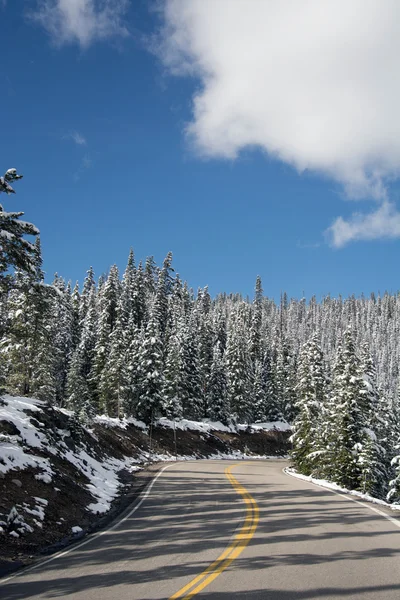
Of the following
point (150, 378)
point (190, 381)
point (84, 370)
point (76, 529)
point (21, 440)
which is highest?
point (84, 370)

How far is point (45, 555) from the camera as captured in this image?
956cm

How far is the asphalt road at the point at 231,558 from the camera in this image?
6.64m

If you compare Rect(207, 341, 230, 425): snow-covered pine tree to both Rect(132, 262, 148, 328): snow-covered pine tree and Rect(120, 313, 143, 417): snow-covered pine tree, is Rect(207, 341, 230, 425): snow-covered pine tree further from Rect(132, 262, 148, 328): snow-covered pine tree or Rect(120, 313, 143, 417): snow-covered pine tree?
Rect(132, 262, 148, 328): snow-covered pine tree

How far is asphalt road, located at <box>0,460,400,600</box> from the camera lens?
664cm

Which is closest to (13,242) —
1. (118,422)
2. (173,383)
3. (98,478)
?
(98,478)

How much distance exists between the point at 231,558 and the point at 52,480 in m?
9.29

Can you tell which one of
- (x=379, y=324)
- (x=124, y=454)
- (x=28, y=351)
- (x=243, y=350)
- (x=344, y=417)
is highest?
(x=379, y=324)

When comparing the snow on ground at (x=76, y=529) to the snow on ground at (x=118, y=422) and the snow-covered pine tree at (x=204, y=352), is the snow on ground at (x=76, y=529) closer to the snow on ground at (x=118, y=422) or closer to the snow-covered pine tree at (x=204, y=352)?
the snow on ground at (x=118, y=422)

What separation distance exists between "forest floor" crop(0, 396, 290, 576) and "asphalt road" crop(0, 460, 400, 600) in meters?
1.28

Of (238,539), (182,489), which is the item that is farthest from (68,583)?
(182,489)

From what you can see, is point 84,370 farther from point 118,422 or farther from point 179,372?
point 118,422

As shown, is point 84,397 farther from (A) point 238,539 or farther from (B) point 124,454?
(A) point 238,539

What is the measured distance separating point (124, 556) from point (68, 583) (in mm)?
1750

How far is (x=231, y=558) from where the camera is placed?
8.26 meters
